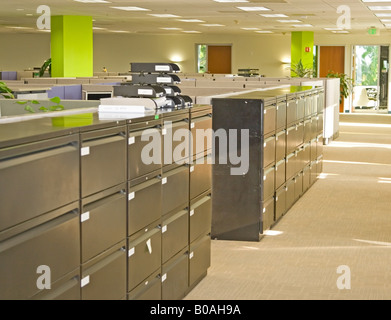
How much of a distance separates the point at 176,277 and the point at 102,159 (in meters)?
1.45

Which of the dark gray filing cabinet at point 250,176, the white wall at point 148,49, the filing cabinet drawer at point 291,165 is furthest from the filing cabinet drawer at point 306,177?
the white wall at point 148,49

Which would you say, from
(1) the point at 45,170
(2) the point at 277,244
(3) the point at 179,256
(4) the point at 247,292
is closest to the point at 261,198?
(2) the point at 277,244

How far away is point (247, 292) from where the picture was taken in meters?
4.90

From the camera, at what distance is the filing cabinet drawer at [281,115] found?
7046 mm

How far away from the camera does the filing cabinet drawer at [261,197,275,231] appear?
6.52 meters

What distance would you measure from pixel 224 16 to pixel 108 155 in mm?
15031

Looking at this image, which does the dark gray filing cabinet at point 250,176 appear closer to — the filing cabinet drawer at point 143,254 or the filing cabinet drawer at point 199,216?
the filing cabinet drawer at point 199,216

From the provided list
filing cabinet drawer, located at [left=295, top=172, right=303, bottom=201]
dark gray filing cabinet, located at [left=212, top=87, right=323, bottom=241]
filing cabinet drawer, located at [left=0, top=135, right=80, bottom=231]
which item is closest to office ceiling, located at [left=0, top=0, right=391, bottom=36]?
filing cabinet drawer, located at [left=295, top=172, right=303, bottom=201]

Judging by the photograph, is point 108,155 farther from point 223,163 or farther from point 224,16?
point 224,16

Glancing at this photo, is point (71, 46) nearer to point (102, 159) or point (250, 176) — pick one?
point (250, 176)

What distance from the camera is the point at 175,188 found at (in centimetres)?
425

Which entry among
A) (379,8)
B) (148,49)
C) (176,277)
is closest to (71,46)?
(379,8)

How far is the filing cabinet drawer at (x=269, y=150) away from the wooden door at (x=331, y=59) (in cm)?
2045

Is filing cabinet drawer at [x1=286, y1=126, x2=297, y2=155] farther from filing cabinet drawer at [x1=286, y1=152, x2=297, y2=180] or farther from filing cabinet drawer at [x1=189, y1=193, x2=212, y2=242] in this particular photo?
filing cabinet drawer at [x1=189, y1=193, x2=212, y2=242]
